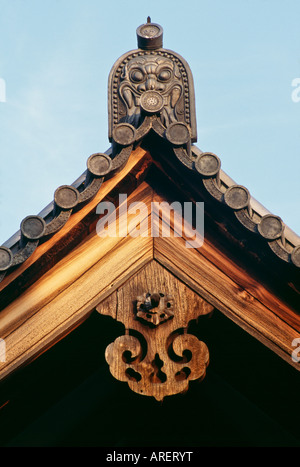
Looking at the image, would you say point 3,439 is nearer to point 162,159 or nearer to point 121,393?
point 121,393

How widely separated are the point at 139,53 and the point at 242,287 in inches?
104

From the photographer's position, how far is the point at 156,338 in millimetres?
3828

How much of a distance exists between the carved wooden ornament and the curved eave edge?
0.59 metres

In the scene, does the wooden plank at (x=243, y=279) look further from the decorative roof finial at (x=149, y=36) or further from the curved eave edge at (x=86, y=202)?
the decorative roof finial at (x=149, y=36)

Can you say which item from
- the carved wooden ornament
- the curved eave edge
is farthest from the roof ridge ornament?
the carved wooden ornament

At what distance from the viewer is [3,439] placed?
4605 mm

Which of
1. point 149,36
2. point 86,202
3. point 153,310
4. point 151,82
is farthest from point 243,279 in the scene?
point 149,36

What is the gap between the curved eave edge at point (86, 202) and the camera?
147 inches

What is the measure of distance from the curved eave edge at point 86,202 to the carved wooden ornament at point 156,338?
0.59 m

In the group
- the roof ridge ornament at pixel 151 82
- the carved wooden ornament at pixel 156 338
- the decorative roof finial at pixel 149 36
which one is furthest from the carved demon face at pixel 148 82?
the carved wooden ornament at pixel 156 338

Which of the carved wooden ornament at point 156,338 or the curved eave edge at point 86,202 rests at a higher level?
the curved eave edge at point 86,202

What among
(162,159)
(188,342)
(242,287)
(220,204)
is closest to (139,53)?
(162,159)

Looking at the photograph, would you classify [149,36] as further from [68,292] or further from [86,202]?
[68,292]
